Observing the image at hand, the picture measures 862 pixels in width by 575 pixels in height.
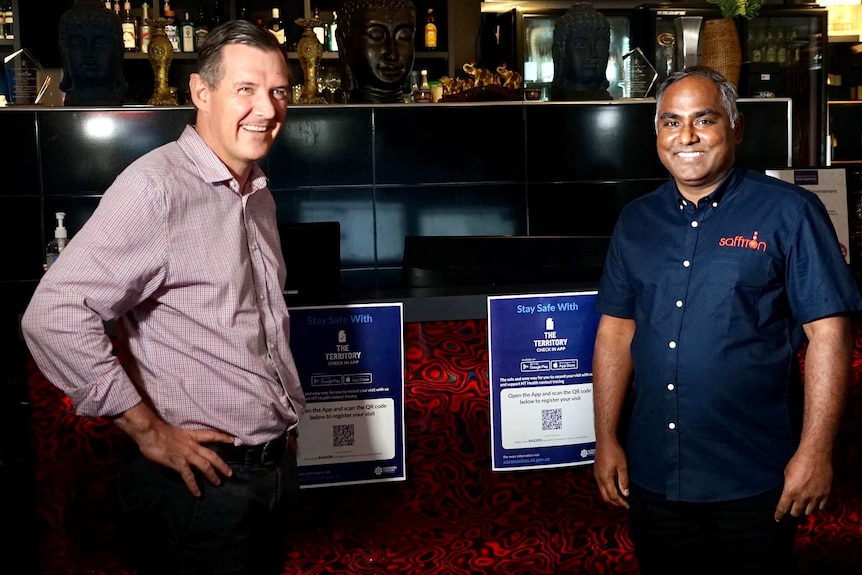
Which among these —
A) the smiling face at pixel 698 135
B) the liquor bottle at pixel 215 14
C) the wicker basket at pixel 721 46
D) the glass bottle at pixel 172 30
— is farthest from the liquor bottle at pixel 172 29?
the smiling face at pixel 698 135

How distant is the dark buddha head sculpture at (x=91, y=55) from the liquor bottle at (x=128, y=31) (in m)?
1.20

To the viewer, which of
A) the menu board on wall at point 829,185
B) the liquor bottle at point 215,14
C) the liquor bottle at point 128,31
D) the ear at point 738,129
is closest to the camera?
the ear at point 738,129

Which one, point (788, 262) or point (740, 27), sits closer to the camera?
point (788, 262)

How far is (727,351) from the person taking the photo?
1.66m

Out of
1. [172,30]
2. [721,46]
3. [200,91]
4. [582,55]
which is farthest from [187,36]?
[200,91]

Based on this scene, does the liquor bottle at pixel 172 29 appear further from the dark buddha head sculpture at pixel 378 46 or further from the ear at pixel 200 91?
the ear at pixel 200 91

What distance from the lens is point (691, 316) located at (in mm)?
1691

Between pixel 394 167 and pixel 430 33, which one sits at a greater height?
pixel 430 33

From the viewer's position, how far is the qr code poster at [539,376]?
2133 mm

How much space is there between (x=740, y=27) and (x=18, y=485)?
553 centimetres

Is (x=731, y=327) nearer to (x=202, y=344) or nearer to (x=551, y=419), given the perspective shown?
(x=551, y=419)

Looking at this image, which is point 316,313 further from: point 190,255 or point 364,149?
point 364,149

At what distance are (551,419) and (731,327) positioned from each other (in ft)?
2.03

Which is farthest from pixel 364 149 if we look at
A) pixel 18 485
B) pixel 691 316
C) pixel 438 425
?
pixel 691 316
